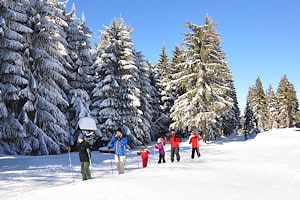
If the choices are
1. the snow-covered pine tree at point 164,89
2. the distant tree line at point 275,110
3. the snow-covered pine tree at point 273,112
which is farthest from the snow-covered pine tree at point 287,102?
the snow-covered pine tree at point 164,89

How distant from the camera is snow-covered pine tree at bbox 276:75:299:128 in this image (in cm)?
6506

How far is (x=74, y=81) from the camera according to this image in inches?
957

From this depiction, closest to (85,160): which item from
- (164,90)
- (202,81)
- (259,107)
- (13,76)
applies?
(13,76)

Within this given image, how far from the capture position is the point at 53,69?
20.2m

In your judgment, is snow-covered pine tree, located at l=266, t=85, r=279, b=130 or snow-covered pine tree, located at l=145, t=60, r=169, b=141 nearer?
snow-covered pine tree, located at l=145, t=60, r=169, b=141

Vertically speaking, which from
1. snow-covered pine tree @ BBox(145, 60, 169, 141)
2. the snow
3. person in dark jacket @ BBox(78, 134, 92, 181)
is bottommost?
the snow

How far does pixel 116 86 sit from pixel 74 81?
3.53 meters

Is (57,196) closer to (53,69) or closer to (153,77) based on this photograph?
(53,69)

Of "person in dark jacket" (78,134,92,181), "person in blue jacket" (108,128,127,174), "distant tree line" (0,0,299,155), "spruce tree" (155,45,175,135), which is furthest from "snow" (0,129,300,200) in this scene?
"spruce tree" (155,45,175,135)

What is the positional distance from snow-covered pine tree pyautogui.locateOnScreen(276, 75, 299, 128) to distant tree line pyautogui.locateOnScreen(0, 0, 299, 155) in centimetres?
3844

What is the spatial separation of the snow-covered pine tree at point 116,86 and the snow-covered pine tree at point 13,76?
24.3 feet

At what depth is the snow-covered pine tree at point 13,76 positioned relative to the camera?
657 inches

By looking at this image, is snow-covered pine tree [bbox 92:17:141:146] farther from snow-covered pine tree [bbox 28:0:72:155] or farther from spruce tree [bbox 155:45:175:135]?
spruce tree [bbox 155:45:175:135]

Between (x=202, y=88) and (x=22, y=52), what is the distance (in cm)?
1564
